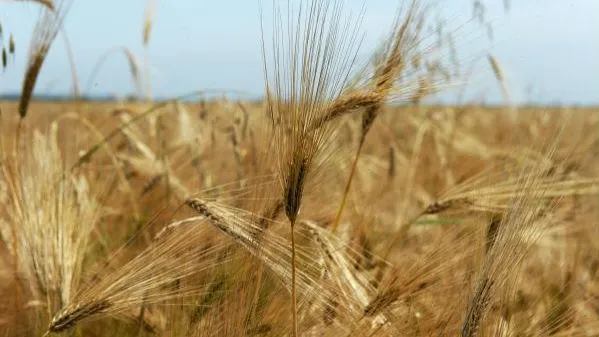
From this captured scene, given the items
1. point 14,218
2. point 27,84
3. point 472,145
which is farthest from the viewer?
point 472,145

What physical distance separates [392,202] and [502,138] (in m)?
2.26

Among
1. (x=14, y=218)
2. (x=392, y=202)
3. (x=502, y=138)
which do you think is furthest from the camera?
(x=502, y=138)

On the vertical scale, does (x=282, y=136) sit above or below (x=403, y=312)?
above

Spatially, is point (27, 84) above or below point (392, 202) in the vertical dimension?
above

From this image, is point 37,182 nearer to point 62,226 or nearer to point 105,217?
point 62,226

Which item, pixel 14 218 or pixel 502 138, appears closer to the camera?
pixel 14 218

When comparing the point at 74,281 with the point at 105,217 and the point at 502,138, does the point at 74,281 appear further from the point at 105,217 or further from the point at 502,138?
the point at 502,138

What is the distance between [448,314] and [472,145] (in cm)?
285

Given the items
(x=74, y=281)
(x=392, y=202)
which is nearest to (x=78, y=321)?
(x=74, y=281)

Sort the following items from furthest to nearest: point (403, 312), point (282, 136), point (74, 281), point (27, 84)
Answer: point (27, 84), point (74, 281), point (403, 312), point (282, 136)

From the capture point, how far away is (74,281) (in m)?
1.49

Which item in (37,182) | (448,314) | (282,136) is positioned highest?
(282,136)

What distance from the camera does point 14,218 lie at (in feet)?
5.58

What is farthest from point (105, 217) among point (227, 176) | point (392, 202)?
point (392, 202)
